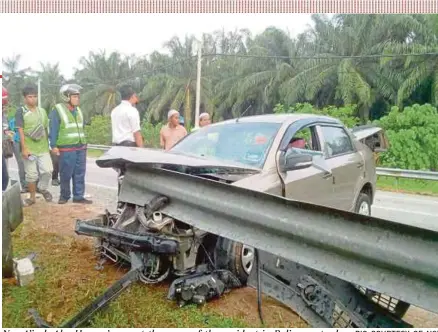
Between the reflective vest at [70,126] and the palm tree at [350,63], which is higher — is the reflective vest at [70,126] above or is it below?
below

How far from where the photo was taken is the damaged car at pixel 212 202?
1.73m

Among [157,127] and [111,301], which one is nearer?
[111,301]

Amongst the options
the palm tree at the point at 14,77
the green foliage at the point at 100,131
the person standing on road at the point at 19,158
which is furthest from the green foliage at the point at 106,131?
the palm tree at the point at 14,77

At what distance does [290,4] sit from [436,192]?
146cm

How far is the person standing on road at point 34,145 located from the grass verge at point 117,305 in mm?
1240

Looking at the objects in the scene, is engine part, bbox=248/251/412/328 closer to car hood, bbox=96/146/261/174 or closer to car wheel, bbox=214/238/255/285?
car wheel, bbox=214/238/255/285

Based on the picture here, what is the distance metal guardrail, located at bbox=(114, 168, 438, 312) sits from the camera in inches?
45.2

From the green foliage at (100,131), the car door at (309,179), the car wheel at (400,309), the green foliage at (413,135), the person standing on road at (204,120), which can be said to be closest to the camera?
the car wheel at (400,309)

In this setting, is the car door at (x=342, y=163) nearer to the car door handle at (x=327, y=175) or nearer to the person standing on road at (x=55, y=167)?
the car door handle at (x=327, y=175)

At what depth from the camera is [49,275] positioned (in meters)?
2.04

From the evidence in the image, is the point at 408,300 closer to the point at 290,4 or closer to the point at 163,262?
the point at 163,262

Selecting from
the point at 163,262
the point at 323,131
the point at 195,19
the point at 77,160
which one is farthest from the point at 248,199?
the point at 77,160

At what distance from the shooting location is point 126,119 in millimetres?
3016

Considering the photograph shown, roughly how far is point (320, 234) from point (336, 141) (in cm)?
167
